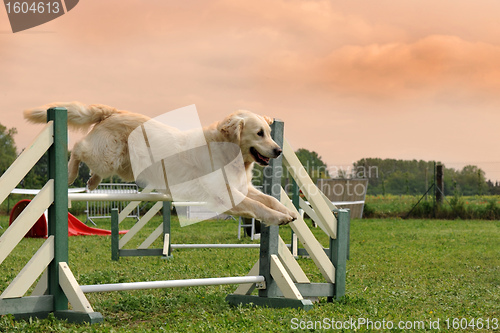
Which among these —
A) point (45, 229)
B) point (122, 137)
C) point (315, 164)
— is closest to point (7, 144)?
point (45, 229)

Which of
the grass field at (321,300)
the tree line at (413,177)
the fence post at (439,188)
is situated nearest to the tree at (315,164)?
the tree line at (413,177)

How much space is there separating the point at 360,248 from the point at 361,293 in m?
4.52

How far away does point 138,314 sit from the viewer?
14.5 feet

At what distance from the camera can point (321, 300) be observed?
5.00 meters

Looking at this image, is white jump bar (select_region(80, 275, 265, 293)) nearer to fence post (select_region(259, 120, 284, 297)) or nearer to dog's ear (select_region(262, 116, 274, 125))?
fence post (select_region(259, 120, 284, 297))

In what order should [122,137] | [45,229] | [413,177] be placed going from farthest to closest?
[413,177]
[45,229]
[122,137]

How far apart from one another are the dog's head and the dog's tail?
104 cm

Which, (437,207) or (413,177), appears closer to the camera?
(437,207)

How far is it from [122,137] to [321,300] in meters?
2.36

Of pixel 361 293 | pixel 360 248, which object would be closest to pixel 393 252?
pixel 360 248

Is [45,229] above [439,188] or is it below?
below

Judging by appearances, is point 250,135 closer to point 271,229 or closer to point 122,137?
point 271,229

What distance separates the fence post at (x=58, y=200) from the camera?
3.99 meters

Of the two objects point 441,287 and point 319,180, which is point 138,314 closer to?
point 441,287
